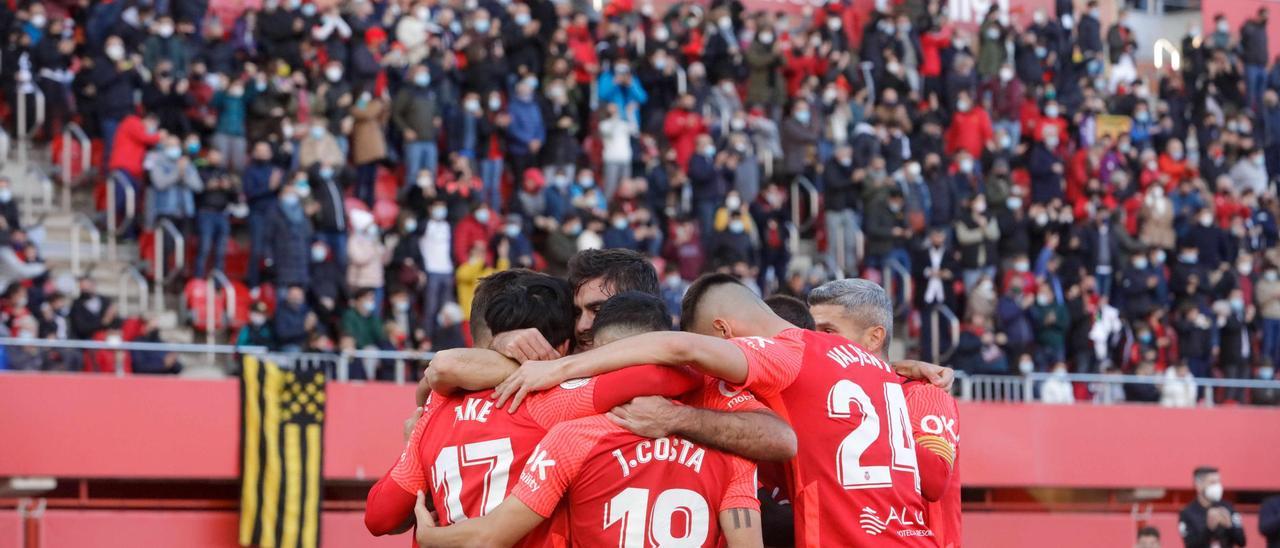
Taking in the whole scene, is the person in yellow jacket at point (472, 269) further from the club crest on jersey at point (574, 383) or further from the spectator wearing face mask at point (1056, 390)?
the club crest on jersey at point (574, 383)

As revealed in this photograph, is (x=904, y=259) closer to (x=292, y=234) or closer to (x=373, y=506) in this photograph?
(x=292, y=234)

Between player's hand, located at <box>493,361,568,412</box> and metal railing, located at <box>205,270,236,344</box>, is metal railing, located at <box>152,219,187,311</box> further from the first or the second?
player's hand, located at <box>493,361,568,412</box>

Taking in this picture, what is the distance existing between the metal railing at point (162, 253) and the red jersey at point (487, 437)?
35.7ft

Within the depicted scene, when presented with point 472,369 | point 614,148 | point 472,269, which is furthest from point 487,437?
point 614,148

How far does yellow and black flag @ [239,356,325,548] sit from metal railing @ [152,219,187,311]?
5.49 ft

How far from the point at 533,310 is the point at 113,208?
11.6 metres

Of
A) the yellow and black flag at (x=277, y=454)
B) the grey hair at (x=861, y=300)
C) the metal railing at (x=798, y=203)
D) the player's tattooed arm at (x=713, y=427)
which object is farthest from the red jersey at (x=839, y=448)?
the metal railing at (x=798, y=203)

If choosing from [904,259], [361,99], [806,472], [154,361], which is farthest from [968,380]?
[806,472]

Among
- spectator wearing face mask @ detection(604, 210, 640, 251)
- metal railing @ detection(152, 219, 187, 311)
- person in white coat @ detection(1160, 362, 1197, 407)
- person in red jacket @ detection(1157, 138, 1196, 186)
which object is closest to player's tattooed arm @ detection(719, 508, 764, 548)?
metal railing @ detection(152, 219, 187, 311)

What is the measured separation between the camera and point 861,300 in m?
5.60

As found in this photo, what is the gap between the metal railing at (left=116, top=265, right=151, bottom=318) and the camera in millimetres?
15344

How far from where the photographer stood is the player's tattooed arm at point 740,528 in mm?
4656

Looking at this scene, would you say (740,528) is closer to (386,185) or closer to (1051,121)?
(386,185)

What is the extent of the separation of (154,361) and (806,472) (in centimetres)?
1033
